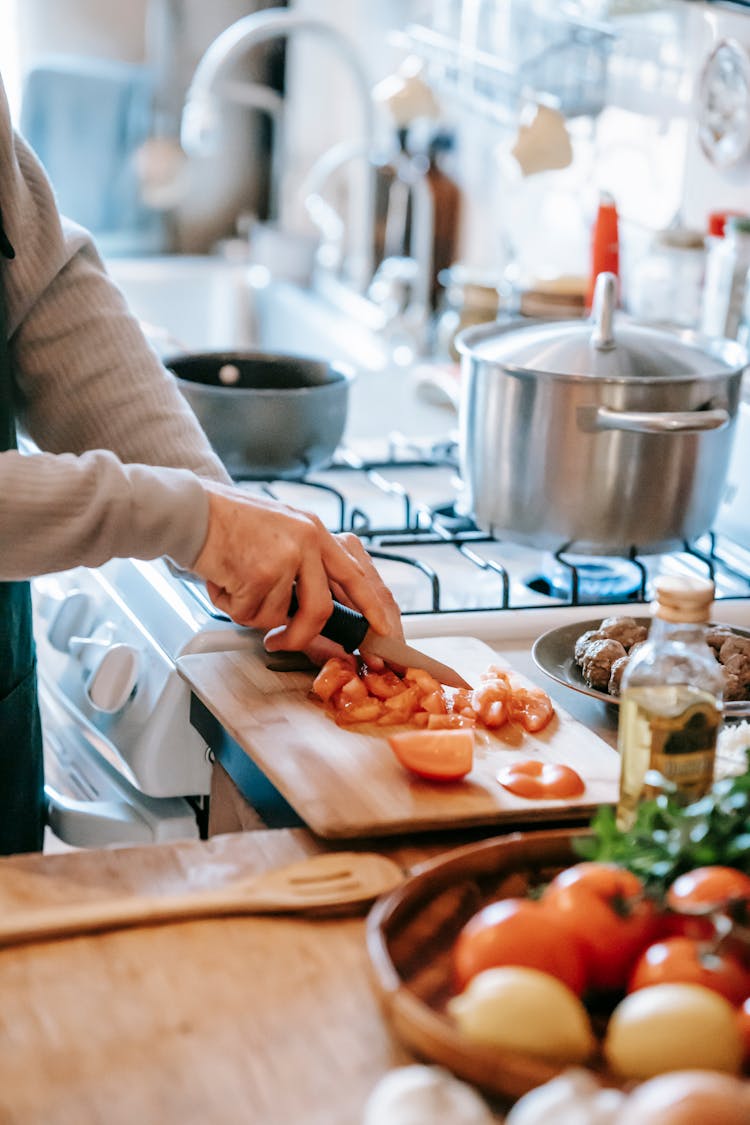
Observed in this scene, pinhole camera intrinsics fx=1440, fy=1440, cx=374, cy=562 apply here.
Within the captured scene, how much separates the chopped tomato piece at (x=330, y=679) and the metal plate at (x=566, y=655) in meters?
0.16

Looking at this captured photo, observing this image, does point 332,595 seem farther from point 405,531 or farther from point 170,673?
point 405,531

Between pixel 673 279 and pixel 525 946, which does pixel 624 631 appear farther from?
pixel 673 279

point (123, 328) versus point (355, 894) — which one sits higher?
point (123, 328)

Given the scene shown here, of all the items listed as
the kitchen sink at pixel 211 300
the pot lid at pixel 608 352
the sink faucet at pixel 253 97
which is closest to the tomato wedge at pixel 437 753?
the pot lid at pixel 608 352

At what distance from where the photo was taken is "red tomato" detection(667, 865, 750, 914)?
0.71m

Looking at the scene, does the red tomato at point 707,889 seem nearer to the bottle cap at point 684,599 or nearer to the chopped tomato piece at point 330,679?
the bottle cap at point 684,599

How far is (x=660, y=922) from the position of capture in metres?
0.73

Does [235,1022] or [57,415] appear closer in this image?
[235,1022]

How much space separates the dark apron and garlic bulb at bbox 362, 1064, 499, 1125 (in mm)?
779

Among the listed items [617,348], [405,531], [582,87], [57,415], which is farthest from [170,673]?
[582,87]

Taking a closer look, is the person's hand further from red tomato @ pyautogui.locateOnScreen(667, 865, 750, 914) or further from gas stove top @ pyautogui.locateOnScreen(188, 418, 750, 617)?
red tomato @ pyautogui.locateOnScreen(667, 865, 750, 914)

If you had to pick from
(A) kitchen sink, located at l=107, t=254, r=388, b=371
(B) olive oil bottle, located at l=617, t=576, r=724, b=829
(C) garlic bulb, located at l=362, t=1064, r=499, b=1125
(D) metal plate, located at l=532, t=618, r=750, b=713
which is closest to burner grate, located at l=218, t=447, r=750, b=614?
(D) metal plate, located at l=532, t=618, r=750, b=713

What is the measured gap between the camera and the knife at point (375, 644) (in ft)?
3.70

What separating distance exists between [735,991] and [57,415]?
2.91 feet
